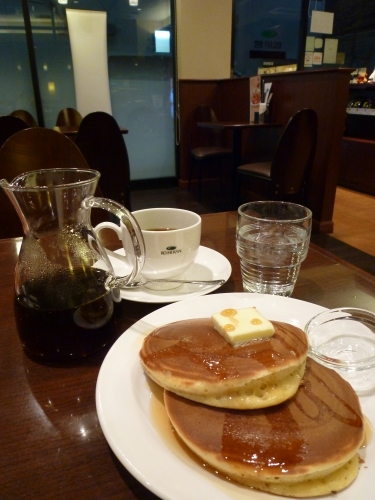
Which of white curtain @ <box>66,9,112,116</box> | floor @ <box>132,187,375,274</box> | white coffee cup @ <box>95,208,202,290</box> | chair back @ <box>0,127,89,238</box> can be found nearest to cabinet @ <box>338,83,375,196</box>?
floor @ <box>132,187,375,274</box>

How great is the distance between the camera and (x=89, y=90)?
4387 millimetres

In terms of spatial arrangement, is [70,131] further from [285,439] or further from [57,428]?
[285,439]

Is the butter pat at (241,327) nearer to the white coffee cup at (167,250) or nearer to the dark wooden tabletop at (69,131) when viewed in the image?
the white coffee cup at (167,250)

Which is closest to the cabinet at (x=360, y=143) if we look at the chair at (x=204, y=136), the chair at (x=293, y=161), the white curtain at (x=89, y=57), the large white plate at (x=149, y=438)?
the chair at (x=204, y=136)

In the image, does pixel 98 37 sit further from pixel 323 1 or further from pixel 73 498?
pixel 73 498

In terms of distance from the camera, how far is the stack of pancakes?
0.34m

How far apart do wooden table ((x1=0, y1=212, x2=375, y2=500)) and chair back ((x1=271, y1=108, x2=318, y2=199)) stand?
7.22 feet

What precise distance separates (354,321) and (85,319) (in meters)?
0.41

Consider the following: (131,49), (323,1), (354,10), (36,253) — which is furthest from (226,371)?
(354,10)

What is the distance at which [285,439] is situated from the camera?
36cm

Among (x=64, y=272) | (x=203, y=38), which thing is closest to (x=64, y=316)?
(x=64, y=272)

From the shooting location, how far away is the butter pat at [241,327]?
1.46 feet

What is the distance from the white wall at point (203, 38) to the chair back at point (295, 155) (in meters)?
2.23

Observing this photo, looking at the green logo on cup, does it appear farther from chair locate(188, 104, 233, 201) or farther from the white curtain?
the white curtain
